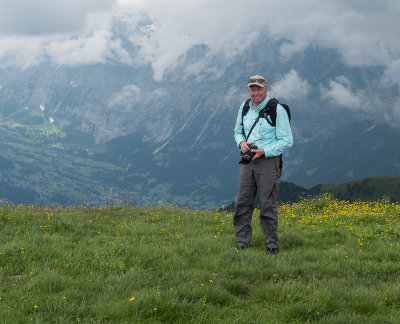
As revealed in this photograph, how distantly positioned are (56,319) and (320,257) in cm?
516

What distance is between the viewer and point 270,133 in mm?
7812

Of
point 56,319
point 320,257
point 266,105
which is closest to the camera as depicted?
point 56,319

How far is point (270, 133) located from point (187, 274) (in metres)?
3.56

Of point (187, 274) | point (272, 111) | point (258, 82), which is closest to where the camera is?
point (187, 274)

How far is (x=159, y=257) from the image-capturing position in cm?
685

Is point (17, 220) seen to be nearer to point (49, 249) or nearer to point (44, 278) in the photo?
point (49, 249)

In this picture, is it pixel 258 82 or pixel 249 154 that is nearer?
pixel 258 82

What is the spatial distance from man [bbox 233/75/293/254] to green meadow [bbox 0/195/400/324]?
56 cm

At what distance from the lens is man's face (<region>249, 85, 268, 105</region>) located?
765 cm

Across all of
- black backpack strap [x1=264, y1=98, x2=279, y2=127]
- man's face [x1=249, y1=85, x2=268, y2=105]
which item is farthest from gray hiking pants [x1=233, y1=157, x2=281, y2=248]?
man's face [x1=249, y1=85, x2=268, y2=105]

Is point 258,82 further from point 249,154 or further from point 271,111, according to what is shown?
point 249,154

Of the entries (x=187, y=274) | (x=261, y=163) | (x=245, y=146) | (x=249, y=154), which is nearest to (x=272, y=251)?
(x=261, y=163)

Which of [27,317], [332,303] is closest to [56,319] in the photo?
[27,317]

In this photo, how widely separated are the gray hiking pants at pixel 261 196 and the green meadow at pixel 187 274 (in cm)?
39
